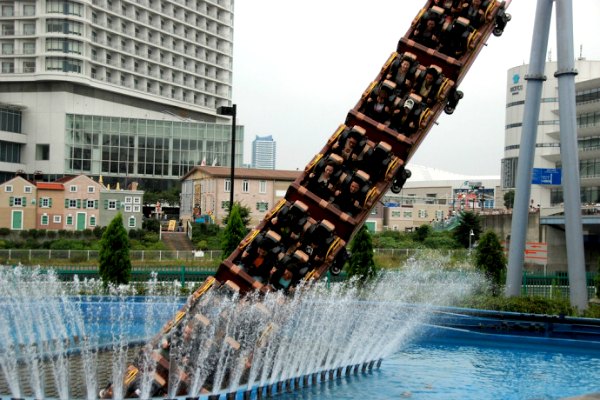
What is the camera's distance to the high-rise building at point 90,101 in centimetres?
9531

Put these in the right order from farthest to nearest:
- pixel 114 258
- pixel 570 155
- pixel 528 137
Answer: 1. pixel 114 258
2. pixel 528 137
3. pixel 570 155

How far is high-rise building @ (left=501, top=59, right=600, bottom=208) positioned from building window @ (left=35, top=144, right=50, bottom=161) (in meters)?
56.7

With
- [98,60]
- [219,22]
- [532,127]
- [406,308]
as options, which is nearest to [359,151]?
[406,308]

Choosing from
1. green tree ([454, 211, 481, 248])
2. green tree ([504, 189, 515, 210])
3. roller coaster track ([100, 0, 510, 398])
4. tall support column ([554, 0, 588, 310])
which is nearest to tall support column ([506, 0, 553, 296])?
tall support column ([554, 0, 588, 310])

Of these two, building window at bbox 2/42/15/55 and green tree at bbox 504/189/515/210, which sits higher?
building window at bbox 2/42/15/55

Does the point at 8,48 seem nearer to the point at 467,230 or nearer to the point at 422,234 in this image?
the point at 422,234

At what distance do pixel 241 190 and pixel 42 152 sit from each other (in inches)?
1509

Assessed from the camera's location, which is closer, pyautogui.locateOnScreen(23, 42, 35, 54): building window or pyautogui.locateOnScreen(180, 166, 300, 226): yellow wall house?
pyautogui.locateOnScreen(180, 166, 300, 226): yellow wall house

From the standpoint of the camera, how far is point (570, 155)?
2408cm

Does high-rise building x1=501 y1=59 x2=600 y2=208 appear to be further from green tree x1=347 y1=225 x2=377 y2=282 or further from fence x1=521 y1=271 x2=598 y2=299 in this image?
green tree x1=347 y1=225 x2=377 y2=282

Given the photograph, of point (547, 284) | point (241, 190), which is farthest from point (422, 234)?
point (547, 284)

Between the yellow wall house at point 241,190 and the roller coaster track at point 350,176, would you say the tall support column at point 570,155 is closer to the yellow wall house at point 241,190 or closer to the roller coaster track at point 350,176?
the roller coaster track at point 350,176

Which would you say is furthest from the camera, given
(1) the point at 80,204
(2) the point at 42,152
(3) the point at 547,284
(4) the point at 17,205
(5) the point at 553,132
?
(2) the point at 42,152

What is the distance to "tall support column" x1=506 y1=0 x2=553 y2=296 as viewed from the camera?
25016mm
